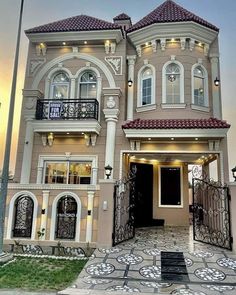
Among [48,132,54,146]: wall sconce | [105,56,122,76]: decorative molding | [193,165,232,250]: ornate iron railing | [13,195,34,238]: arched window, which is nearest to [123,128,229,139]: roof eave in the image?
[193,165,232,250]: ornate iron railing

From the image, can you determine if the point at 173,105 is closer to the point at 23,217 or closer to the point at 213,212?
the point at 213,212

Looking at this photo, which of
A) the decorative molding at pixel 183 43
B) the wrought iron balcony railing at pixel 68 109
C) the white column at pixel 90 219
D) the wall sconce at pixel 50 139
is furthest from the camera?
the decorative molding at pixel 183 43

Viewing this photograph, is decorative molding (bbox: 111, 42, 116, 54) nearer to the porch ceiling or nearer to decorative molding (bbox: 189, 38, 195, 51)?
decorative molding (bbox: 189, 38, 195, 51)

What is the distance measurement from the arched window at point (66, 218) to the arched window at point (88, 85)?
4.57 meters

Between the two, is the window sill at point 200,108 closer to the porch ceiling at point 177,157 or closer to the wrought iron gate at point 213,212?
the porch ceiling at point 177,157

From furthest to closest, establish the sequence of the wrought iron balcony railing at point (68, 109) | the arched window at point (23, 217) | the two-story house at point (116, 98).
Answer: the wrought iron balcony railing at point (68, 109), the two-story house at point (116, 98), the arched window at point (23, 217)

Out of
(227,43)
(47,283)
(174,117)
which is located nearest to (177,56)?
(174,117)

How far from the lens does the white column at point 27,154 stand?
33.5 feet

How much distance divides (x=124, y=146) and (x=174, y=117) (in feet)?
7.44

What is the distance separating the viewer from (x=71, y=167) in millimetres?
10445

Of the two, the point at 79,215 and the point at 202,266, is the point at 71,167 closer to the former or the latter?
the point at 79,215

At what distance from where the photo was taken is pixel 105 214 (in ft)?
25.0

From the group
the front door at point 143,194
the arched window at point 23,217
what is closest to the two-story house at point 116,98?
the front door at point 143,194

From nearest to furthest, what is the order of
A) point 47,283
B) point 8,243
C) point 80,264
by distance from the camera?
1. point 47,283
2. point 80,264
3. point 8,243
